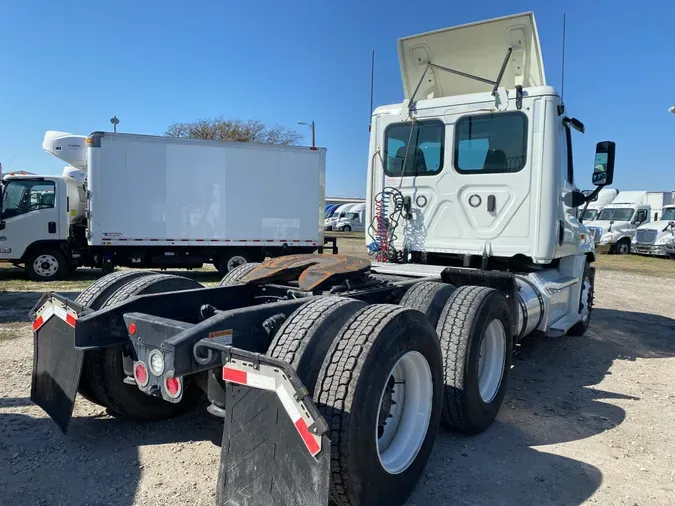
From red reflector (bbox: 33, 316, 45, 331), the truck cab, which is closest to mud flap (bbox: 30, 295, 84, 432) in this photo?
red reflector (bbox: 33, 316, 45, 331)

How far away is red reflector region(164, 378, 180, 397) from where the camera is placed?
268 cm

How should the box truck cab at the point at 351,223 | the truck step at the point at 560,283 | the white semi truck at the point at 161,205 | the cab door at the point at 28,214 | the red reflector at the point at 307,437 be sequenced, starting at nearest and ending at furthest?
the red reflector at the point at 307,437
the truck step at the point at 560,283
the cab door at the point at 28,214
the white semi truck at the point at 161,205
the box truck cab at the point at 351,223

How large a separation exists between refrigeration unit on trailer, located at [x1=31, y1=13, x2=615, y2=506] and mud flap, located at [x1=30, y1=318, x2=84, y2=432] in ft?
0.05

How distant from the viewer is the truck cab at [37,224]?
38.6ft

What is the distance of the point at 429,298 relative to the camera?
4062 millimetres

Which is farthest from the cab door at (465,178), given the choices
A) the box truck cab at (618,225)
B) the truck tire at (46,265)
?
the box truck cab at (618,225)

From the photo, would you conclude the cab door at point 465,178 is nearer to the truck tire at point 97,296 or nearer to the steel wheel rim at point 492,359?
the steel wheel rim at point 492,359

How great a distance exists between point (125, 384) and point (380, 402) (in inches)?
72.7

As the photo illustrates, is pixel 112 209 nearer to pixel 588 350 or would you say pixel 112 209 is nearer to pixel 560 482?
pixel 588 350

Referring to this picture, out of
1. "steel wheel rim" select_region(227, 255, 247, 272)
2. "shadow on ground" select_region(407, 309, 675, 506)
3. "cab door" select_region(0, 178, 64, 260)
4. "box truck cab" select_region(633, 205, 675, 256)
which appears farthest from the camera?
"box truck cab" select_region(633, 205, 675, 256)

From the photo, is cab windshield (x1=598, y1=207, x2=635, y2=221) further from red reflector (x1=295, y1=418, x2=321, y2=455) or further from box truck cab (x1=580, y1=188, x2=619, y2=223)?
red reflector (x1=295, y1=418, x2=321, y2=455)

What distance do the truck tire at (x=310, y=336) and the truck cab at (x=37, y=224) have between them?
10.9 m

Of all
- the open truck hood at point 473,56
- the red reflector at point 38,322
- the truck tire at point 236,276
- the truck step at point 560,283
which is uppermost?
the open truck hood at point 473,56

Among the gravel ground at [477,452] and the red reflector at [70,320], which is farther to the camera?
the red reflector at [70,320]
